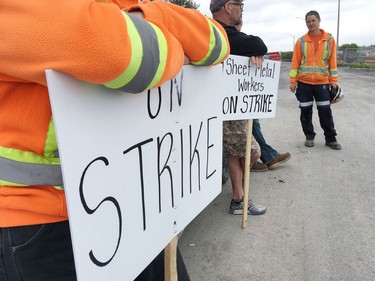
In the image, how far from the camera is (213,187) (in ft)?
5.53

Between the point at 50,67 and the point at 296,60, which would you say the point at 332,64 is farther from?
the point at 50,67

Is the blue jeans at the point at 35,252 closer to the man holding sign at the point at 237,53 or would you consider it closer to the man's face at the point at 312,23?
the man holding sign at the point at 237,53

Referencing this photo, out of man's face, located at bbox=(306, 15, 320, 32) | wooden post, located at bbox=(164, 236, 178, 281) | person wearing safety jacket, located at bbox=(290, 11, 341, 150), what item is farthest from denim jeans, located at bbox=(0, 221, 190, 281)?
man's face, located at bbox=(306, 15, 320, 32)

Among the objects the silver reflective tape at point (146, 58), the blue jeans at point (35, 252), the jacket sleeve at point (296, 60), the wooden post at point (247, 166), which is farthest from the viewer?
the jacket sleeve at point (296, 60)

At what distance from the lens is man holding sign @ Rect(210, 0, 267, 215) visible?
2705mm

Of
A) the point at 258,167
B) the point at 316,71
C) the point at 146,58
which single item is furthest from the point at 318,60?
the point at 146,58

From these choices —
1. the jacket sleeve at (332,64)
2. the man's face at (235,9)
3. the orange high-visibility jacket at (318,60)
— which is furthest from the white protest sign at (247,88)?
the jacket sleeve at (332,64)

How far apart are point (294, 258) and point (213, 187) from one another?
4.34 ft

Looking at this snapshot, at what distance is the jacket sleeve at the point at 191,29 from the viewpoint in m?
1.06

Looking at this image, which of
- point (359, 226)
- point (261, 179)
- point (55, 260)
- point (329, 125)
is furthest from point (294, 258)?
point (329, 125)

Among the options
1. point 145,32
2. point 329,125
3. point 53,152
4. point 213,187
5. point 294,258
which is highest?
point 145,32

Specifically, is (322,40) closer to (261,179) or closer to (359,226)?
(261,179)

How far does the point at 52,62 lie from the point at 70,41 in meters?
0.06

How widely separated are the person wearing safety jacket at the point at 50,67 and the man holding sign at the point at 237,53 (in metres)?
1.54
